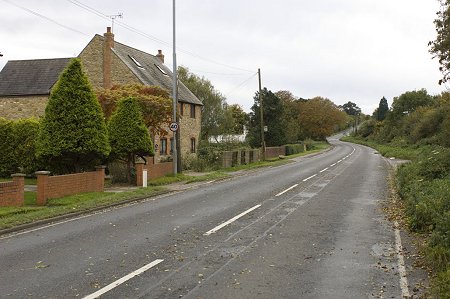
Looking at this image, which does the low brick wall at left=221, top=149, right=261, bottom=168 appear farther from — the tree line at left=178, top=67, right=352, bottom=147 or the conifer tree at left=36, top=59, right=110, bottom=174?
the conifer tree at left=36, top=59, right=110, bottom=174

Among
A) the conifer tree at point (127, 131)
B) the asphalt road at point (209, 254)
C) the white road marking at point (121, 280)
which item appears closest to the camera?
the white road marking at point (121, 280)

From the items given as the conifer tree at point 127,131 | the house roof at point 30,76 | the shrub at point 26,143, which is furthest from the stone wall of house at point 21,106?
the conifer tree at point 127,131

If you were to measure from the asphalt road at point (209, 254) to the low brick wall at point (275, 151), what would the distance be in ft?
114

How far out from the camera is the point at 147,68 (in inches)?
1535

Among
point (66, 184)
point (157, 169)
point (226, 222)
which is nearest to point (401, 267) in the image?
point (226, 222)

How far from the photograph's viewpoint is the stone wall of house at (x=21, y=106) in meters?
35.3

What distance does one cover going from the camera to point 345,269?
7070mm

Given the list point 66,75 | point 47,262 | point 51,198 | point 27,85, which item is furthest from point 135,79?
point 47,262

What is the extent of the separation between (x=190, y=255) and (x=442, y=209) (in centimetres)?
527

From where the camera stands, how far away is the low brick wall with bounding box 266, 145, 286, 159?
161 ft

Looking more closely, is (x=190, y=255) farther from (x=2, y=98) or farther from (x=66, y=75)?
(x=2, y=98)

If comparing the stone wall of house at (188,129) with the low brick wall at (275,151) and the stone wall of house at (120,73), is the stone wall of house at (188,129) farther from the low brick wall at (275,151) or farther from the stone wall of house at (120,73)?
the low brick wall at (275,151)

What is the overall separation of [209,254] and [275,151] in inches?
1761

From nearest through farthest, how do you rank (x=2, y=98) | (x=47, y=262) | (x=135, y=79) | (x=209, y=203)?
(x=47, y=262) → (x=209, y=203) → (x=135, y=79) → (x=2, y=98)
